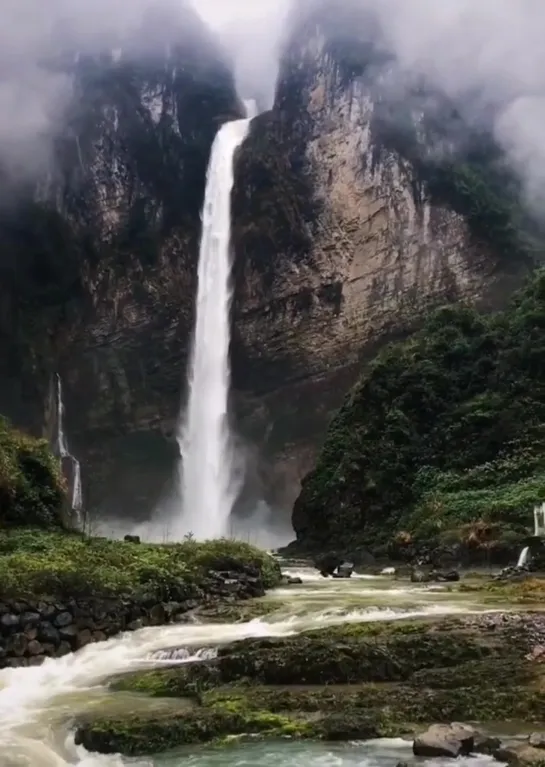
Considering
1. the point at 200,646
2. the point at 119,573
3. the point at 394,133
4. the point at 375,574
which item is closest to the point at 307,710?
the point at 200,646

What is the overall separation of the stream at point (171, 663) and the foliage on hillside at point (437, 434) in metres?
10.2

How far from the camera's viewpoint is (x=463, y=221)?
4047 cm

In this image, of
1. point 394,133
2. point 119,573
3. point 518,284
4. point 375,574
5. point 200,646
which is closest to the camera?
point 200,646

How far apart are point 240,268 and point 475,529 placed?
24044 mm

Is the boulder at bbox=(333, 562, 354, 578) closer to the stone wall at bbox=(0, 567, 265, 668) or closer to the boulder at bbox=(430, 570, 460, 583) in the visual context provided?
the boulder at bbox=(430, 570, 460, 583)

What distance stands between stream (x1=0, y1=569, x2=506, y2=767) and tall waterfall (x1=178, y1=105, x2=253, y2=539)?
71.7ft

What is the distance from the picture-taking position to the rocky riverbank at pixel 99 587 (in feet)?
38.2

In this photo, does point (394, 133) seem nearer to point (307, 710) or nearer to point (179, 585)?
point (179, 585)

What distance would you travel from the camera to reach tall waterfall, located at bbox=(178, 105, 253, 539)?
3888 cm

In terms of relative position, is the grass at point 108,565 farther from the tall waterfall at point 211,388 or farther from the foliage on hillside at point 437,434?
the tall waterfall at point 211,388

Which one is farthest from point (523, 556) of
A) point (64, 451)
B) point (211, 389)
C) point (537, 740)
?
point (64, 451)

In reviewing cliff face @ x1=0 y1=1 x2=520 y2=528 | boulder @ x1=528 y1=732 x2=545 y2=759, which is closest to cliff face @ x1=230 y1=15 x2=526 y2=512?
cliff face @ x1=0 y1=1 x2=520 y2=528

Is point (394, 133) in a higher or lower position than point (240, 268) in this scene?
higher

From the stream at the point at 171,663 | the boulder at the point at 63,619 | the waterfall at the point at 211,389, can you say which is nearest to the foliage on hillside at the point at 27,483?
the stream at the point at 171,663
